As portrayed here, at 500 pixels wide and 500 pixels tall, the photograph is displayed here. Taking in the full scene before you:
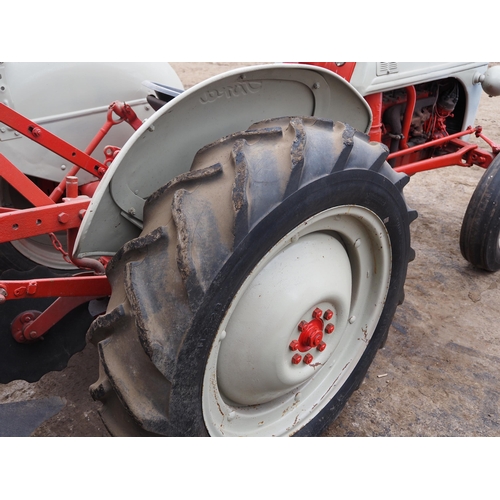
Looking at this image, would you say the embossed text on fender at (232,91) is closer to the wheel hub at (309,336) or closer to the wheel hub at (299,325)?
the wheel hub at (299,325)

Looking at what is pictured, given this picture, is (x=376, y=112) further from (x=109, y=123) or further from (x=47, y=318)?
(x=47, y=318)

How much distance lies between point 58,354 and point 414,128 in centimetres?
218

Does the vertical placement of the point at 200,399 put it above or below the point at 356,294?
above

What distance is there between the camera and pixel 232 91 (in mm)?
1405

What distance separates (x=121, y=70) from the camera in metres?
2.19

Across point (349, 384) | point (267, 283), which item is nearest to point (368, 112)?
point (267, 283)

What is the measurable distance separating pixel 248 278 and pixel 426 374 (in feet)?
4.08

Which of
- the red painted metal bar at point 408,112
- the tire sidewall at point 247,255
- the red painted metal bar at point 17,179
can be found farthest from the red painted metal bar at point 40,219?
the red painted metal bar at point 408,112

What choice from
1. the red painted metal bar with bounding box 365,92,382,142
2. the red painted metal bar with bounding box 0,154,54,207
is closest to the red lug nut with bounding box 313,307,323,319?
the red painted metal bar with bounding box 0,154,54,207

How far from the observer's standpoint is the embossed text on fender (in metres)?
1.37

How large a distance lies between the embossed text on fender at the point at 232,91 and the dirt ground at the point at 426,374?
1.19m

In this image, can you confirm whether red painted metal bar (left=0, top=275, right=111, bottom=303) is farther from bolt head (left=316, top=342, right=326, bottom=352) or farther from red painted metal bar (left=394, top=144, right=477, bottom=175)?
red painted metal bar (left=394, top=144, right=477, bottom=175)
